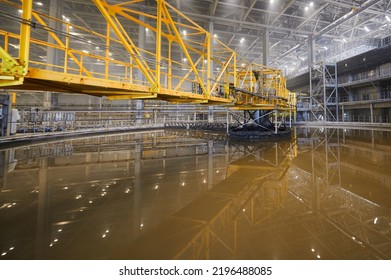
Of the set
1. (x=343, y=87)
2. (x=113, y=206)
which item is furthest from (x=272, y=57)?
(x=113, y=206)

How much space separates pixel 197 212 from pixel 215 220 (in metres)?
0.32

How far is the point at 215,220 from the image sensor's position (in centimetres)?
237

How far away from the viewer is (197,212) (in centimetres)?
259

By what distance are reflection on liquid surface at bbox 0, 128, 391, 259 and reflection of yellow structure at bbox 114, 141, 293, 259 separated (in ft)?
0.04

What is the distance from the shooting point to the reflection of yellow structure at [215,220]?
1.85 metres

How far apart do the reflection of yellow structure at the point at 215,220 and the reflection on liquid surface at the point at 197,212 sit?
0.01m

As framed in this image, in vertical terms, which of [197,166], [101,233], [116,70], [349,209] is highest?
[116,70]

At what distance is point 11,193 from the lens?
3.17 meters

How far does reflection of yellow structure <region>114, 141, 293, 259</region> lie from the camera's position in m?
1.85

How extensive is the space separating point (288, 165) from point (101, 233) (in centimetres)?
454

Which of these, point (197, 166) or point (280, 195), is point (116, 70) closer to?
point (197, 166)

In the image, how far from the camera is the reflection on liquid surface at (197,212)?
186 centimetres

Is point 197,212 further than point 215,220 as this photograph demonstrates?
Yes

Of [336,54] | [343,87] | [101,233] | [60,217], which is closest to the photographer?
[101,233]
